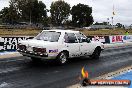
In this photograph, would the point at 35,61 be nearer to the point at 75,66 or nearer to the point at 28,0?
the point at 75,66

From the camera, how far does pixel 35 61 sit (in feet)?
49.1

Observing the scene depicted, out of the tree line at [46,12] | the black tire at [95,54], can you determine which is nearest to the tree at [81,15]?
the tree line at [46,12]

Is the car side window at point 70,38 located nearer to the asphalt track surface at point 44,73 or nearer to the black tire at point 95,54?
the asphalt track surface at point 44,73

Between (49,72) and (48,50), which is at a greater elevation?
(48,50)

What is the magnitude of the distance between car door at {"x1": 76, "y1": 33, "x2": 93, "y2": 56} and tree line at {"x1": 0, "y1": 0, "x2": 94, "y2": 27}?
284 ft

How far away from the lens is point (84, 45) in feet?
52.0

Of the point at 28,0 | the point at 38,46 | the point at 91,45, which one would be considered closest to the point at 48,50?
the point at 38,46

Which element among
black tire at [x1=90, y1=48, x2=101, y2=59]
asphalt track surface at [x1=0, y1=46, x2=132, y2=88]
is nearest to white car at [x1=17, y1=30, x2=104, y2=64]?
asphalt track surface at [x1=0, y1=46, x2=132, y2=88]

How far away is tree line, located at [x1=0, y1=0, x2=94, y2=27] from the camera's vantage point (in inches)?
4188

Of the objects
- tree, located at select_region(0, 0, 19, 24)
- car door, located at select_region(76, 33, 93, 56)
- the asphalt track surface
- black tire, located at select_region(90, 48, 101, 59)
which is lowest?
the asphalt track surface

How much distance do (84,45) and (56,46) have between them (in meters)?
2.64

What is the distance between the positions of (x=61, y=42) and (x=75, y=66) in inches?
53.8

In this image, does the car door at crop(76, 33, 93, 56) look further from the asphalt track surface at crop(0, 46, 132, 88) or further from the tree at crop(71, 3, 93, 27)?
the tree at crop(71, 3, 93, 27)

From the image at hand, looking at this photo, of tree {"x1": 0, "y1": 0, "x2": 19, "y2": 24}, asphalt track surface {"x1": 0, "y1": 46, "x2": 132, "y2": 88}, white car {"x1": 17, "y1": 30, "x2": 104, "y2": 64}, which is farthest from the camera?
tree {"x1": 0, "y1": 0, "x2": 19, "y2": 24}
